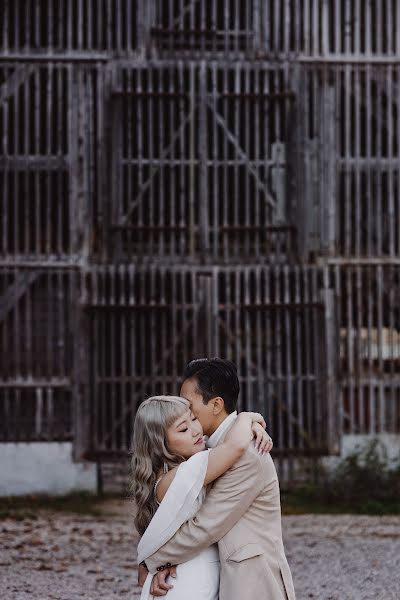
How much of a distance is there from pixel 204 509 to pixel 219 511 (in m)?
0.06

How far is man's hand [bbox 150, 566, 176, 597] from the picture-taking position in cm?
401

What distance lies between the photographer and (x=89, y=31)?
14570mm

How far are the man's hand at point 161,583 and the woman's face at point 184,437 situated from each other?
437 mm

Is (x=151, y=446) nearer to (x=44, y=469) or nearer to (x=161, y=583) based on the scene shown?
(x=161, y=583)

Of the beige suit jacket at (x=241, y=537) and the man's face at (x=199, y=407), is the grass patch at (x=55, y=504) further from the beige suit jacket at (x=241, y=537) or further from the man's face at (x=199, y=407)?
the beige suit jacket at (x=241, y=537)

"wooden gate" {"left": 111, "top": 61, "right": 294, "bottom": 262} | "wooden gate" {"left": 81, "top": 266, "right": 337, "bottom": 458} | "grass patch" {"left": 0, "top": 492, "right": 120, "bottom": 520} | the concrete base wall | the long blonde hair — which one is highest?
"wooden gate" {"left": 111, "top": 61, "right": 294, "bottom": 262}

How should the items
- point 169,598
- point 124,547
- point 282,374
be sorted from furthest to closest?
point 282,374 → point 124,547 → point 169,598

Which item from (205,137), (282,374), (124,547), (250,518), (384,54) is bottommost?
(124,547)

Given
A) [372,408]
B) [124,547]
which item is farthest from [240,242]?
[124,547]

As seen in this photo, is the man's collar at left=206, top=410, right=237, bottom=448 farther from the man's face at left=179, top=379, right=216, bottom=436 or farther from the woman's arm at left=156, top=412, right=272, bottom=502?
the woman's arm at left=156, top=412, right=272, bottom=502

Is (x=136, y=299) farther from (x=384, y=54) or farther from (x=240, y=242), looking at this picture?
(x=384, y=54)

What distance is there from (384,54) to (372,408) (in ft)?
16.2

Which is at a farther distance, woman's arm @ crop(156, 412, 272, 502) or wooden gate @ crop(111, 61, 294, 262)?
wooden gate @ crop(111, 61, 294, 262)

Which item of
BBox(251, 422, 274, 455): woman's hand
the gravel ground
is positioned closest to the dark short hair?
BBox(251, 422, 274, 455): woman's hand
